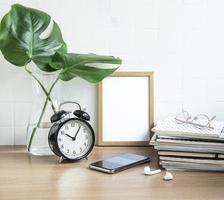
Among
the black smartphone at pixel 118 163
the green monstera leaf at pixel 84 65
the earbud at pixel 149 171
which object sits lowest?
the earbud at pixel 149 171

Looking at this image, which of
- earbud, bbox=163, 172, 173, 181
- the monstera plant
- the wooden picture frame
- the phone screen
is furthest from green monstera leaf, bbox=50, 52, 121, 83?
earbud, bbox=163, 172, 173, 181

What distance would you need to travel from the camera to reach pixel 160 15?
1482mm

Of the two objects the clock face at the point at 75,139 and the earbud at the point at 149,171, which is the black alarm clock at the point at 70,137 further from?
the earbud at the point at 149,171

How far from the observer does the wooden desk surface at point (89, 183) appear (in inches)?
39.4

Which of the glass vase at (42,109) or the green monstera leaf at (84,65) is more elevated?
the green monstera leaf at (84,65)

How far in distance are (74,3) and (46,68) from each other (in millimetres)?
279

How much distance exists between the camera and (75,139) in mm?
1275

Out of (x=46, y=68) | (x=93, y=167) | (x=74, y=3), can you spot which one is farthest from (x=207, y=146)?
(x=74, y=3)

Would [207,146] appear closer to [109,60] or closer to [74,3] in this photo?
[109,60]

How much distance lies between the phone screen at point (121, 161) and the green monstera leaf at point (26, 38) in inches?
15.0

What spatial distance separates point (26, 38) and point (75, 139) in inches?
14.6

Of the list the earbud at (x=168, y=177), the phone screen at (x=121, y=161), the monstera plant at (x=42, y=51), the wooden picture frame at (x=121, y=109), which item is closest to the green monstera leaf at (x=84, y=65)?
the monstera plant at (x=42, y=51)

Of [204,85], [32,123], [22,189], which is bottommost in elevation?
[22,189]

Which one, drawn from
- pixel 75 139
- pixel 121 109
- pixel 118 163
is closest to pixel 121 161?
pixel 118 163
